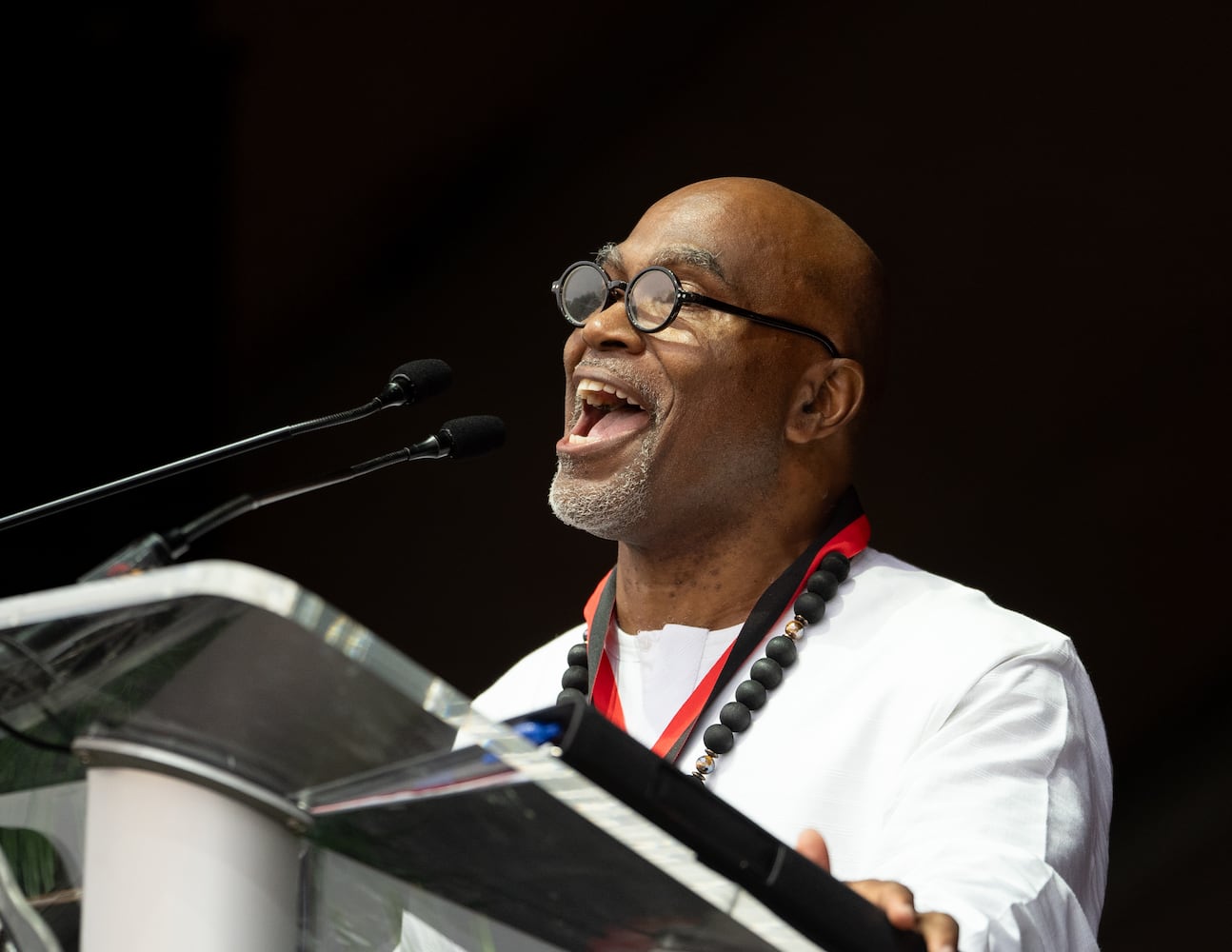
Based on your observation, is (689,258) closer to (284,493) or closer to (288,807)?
(284,493)

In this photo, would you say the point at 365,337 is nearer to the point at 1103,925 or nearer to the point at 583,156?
the point at 583,156

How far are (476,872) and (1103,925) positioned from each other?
2.90 m

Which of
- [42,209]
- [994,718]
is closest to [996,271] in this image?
[994,718]

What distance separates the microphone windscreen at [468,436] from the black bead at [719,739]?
18.7 inches

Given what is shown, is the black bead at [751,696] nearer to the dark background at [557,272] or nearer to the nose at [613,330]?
the nose at [613,330]

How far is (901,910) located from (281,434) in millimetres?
935

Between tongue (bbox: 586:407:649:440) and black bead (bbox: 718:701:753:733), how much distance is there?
0.46 m

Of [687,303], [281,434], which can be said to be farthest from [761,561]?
[281,434]

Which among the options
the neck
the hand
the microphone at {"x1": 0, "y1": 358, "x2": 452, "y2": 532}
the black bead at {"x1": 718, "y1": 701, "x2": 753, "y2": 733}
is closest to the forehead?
the neck

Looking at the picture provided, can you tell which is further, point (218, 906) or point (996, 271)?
point (996, 271)

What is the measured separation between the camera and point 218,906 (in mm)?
861

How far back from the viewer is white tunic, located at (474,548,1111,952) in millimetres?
1479

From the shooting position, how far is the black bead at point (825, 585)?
2.13 metres

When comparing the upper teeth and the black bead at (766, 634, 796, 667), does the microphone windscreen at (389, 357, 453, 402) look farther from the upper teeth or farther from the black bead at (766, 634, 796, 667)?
the black bead at (766, 634, 796, 667)
